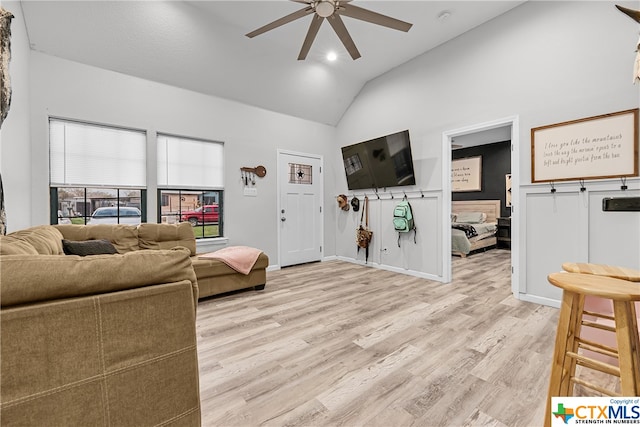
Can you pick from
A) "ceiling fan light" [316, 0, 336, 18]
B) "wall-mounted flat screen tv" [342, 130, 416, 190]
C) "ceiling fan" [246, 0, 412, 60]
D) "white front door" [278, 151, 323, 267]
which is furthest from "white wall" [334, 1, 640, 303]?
"ceiling fan light" [316, 0, 336, 18]

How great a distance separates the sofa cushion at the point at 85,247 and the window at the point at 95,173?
931 mm

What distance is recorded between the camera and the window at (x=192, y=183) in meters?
3.91

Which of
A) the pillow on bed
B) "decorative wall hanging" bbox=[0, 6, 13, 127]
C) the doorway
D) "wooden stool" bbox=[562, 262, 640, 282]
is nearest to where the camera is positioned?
"wooden stool" bbox=[562, 262, 640, 282]

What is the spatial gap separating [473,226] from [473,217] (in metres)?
1.01

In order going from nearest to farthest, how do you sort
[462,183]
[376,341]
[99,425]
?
[99,425] < [376,341] < [462,183]

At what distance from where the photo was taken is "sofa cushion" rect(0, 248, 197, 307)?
2.65 ft

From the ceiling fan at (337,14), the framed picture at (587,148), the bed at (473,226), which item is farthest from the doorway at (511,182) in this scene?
the bed at (473,226)

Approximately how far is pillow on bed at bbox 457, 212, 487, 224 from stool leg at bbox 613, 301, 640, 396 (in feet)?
21.8

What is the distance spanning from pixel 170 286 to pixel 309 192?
4.52m

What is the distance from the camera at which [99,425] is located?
2.96ft

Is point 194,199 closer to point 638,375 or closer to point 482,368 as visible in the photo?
point 482,368

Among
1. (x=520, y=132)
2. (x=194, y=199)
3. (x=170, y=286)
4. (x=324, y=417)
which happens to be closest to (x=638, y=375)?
(x=324, y=417)

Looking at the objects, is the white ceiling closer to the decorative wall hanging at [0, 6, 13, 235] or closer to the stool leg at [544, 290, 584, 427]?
the decorative wall hanging at [0, 6, 13, 235]

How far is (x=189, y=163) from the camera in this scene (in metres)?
4.09
